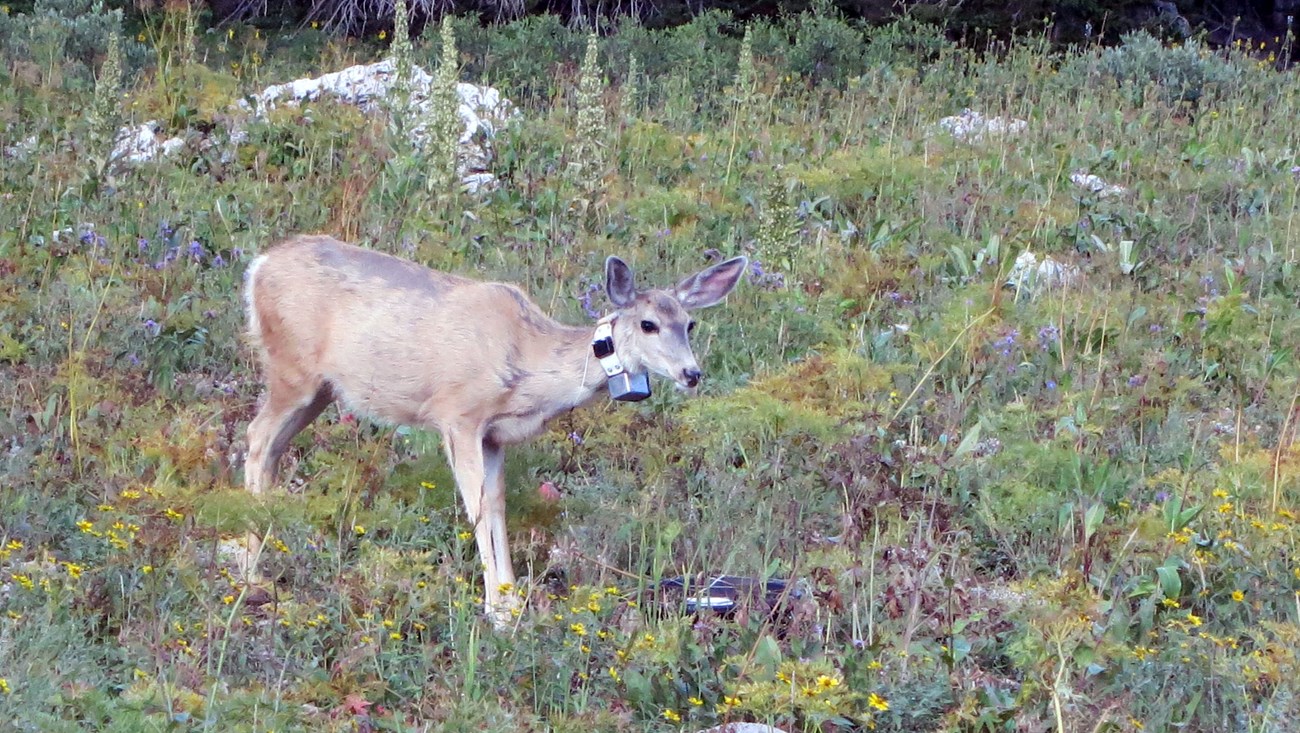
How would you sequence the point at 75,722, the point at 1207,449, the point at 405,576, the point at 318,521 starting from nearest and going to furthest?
the point at 75,722, the point at 405,576, the point at 318,521, the point at 1207,449


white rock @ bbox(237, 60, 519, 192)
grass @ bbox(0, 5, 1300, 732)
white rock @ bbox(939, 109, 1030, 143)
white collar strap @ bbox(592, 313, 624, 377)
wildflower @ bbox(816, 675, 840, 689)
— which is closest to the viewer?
wildflower @ bbox(816, 675, 840, 689)

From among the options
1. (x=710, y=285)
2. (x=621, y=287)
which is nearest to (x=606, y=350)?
(x=621, y=287)

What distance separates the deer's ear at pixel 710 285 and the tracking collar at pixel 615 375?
40cm

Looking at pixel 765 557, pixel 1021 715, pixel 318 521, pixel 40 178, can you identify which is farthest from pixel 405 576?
pixel 40 178

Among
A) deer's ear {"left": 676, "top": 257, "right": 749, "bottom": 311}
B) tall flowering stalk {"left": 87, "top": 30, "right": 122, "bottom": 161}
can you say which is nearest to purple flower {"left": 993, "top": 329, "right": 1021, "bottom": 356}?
deer's ear {"left": 676, "top": 257, "right": 749, "bottom": 311}

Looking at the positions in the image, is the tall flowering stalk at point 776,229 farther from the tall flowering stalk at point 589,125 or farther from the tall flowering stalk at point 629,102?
the tall flowering stalk at point 629,102

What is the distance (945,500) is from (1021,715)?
68.3 inches

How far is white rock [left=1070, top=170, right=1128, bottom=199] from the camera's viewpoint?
34.1 ft

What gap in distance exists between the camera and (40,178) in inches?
371

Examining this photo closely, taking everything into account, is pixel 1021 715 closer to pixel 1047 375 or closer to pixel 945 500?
pixel 945 500

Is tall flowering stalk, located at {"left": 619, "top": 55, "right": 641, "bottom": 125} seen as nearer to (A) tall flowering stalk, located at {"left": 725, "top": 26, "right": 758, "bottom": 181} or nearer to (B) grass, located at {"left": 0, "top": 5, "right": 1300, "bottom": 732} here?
(B) grass, located at {"left": 0, "top": 5, "right": 1300, "bottom": 732}

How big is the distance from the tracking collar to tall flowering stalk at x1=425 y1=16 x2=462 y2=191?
144 inches

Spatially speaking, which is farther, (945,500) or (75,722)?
(945,500)

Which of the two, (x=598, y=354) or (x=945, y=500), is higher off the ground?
(x=598, y=354)
